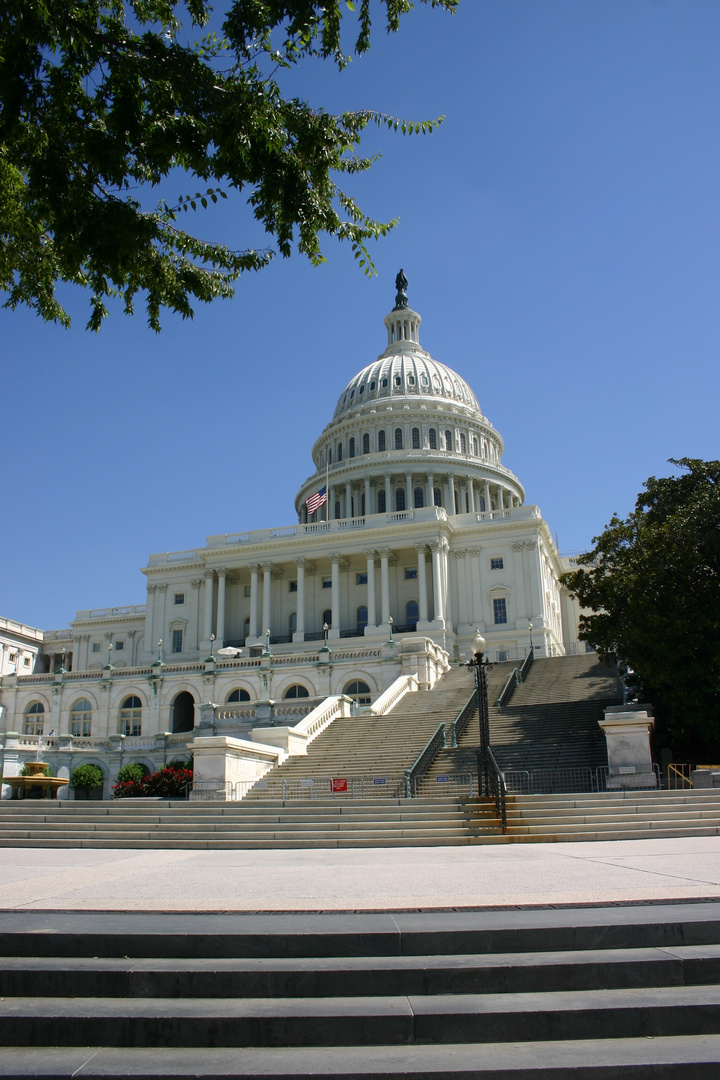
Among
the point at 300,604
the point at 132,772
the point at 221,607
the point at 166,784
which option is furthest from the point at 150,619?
the point at 166,784

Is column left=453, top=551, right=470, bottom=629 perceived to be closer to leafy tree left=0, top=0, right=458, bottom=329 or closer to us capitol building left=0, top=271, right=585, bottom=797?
us capitol building left=0, top=271, right=585, bottom=797

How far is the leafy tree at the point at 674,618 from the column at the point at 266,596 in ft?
153

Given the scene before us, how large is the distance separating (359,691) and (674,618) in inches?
870

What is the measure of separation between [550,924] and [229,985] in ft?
8.42

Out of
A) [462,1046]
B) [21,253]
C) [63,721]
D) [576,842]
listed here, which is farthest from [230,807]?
[63,721]

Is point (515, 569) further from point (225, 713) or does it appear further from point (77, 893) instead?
point (77, 893)

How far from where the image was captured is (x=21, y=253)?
1425cm

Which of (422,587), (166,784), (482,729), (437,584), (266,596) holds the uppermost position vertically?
(266,596)

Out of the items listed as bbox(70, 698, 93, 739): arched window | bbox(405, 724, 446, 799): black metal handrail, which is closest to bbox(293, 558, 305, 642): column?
bbox(70, 698, 93, 739): arched window

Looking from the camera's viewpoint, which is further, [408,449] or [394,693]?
[408,449]

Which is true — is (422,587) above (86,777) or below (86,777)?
above

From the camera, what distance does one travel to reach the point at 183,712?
54.6 m

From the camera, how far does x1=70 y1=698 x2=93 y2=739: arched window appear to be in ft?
180

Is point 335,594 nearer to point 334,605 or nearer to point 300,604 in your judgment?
point 334,605
